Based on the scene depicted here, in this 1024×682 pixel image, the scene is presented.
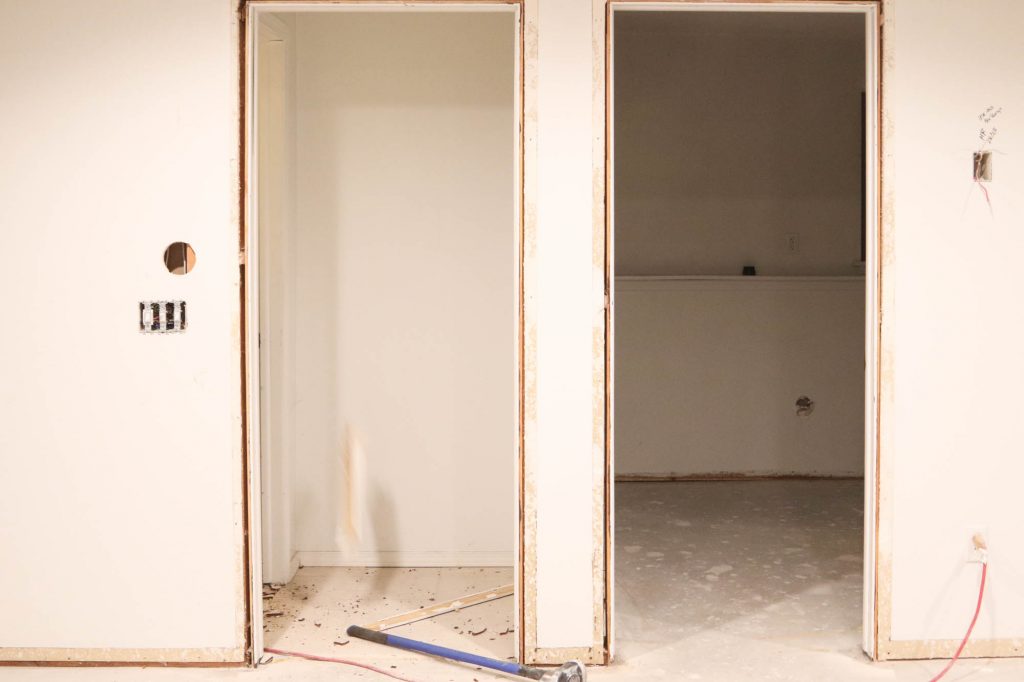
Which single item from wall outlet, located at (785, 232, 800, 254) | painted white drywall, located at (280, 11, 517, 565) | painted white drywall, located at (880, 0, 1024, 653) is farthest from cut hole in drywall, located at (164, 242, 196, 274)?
wall outlet, located at (785, 232, 800, 254)

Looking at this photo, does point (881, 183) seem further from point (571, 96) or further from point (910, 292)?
point (571, 96)

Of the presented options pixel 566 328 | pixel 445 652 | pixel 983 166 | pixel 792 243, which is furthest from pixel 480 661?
pixel 792 243

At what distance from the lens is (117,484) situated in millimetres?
2541

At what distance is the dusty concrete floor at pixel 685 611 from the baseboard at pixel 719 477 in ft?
2.37

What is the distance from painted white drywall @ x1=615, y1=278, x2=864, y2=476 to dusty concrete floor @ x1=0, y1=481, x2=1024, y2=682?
0.77 meters

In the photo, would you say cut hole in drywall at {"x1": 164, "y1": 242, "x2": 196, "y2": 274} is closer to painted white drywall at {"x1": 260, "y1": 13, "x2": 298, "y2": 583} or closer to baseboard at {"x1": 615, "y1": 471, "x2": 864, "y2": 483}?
painted white drywall at {"x1": 260, "y1": 13, "x2": 298, "y2": 583}

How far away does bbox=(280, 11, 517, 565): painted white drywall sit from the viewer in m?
3.46

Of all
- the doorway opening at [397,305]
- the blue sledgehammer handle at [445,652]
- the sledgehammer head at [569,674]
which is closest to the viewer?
the sledgehammer head at [569,674]

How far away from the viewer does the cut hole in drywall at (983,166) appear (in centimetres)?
255

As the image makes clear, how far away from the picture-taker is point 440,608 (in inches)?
121

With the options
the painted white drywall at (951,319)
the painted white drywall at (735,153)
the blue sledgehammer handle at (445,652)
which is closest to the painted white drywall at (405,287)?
the blue sledgehammer handle at (445,652)

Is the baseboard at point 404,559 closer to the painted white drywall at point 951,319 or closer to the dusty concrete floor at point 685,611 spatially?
the dusty concrete floor at point 685,611

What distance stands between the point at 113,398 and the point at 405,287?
4.28 ft

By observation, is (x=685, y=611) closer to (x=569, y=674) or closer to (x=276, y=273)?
(x=569, y=674)
